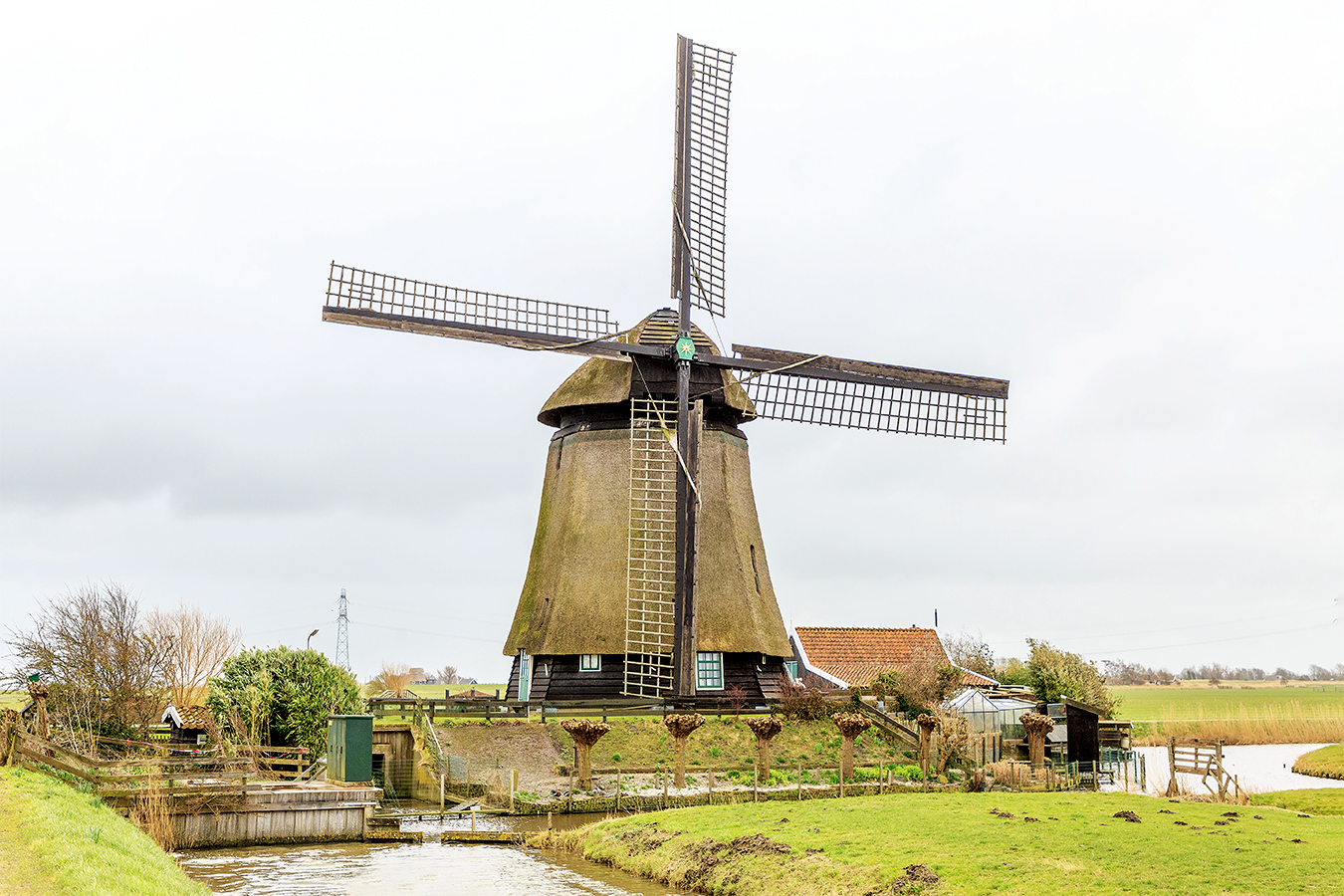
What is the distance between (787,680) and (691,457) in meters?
7.66

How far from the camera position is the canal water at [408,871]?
14625 mm

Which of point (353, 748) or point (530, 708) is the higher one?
point (530, 708)

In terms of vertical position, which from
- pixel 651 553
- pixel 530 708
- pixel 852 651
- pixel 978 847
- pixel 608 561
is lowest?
pixel 978 847

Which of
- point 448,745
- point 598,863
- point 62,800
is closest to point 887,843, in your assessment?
point 598,863

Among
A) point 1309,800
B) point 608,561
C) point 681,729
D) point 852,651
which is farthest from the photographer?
point 852,651

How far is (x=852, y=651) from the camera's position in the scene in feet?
128

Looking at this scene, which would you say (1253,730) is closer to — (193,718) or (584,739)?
(584,739)

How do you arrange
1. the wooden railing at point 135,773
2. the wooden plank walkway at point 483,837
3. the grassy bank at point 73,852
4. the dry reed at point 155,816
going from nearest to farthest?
the grassy bank at point 73,852 < the dry reed at point 155,816 < the wooden railing at point 135,773 < the wooden plank walkway at point 483,837

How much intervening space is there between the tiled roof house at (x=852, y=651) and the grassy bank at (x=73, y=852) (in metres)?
24.9

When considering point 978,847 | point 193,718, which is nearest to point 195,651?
point 193,718

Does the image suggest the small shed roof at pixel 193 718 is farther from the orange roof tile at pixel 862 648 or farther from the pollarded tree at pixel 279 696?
the orange roof tile at pixel 862 648

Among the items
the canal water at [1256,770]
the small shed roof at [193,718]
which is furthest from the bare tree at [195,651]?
the canal water at [1256,770]

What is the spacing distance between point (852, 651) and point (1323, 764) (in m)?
13.9

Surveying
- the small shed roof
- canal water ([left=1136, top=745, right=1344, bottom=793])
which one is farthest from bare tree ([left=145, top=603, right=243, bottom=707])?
canal water ([left=1136, top=745, right=1344, bottom=793])
